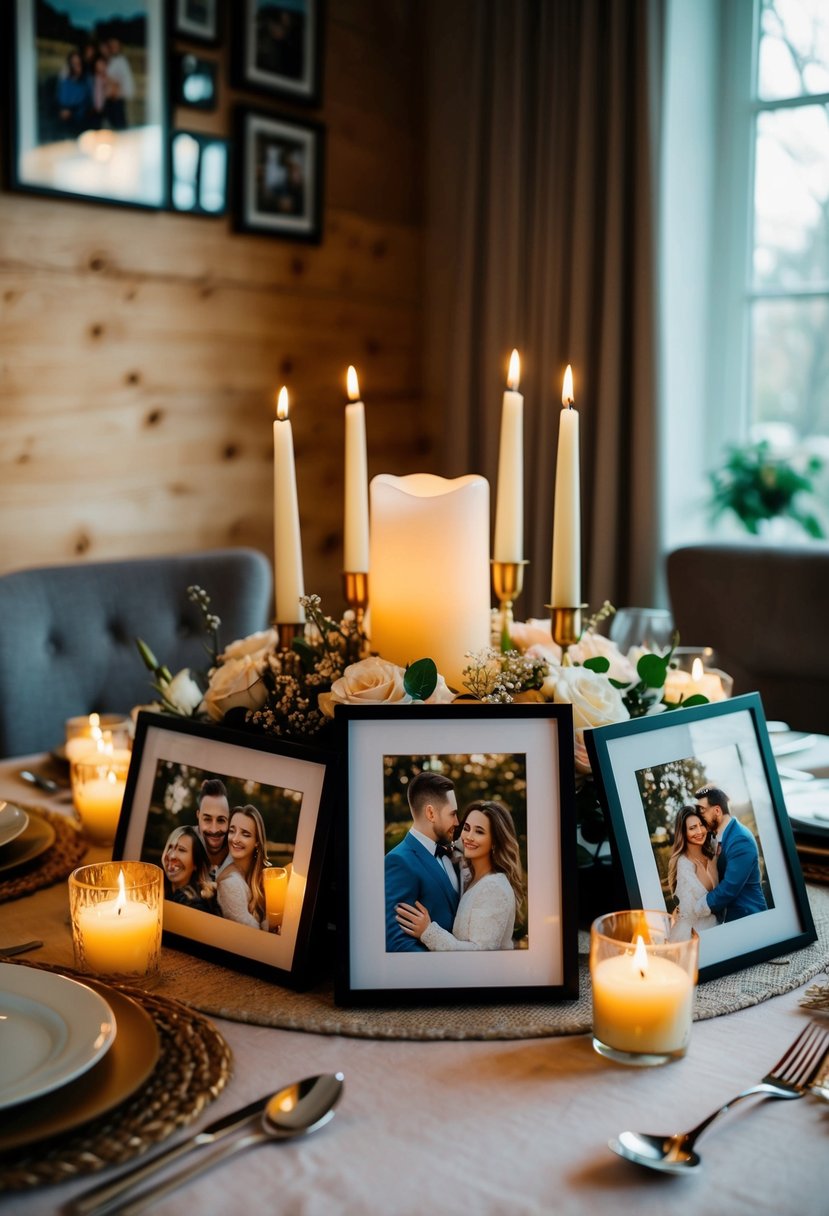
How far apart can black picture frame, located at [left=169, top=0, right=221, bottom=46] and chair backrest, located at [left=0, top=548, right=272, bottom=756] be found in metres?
1.33

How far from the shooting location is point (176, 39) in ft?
9.08

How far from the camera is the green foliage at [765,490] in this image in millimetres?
2945

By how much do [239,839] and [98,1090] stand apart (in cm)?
27

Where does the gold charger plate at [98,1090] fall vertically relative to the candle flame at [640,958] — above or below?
below

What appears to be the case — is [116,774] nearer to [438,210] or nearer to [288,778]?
[288,778]

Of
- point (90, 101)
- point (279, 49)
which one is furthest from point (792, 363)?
point (90, 101)

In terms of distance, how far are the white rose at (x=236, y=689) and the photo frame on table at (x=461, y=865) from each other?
0.68ft

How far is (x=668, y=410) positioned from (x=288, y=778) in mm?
2382

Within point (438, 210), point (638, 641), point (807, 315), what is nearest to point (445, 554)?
point (638, 641)

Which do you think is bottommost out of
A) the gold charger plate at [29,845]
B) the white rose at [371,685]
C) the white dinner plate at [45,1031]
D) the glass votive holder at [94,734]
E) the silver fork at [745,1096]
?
the silver fork at [745,1096]

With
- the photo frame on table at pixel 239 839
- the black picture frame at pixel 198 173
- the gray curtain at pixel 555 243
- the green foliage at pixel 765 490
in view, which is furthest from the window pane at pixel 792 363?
the photo frame on table at pixel 239 839

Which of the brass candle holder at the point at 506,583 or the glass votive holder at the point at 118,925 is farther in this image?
the brass candle holder at the point at 506,583

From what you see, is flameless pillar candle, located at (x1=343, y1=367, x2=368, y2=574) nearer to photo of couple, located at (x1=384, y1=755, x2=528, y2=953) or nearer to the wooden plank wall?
photo of couple, located at (x1=384, y1=755, x2=528, y2=953)

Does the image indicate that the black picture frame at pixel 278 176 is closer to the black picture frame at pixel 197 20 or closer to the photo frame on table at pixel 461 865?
the black picture frame at pixel 197 20
